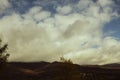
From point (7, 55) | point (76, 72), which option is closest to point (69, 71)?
point (76, 72)

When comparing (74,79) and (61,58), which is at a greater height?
(61,58)

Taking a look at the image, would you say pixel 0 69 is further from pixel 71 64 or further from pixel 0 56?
pixel 71 64

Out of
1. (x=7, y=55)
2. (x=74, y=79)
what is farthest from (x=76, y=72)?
(x=7, y=55)

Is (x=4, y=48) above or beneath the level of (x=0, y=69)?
above

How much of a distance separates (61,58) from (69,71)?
508 cm

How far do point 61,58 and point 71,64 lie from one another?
12.4 feet

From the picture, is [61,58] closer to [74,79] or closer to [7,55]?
[74,79]

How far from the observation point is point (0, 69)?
1923 inches

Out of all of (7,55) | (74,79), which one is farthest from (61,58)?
(7,55)

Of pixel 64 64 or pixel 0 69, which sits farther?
pixel 64 64

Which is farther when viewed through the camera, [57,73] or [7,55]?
[57,73]

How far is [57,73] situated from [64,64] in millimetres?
4499

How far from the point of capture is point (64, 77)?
72562 millimetres

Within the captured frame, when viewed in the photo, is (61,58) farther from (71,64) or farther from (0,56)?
(0,56)
